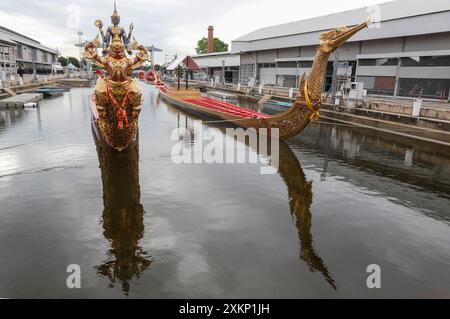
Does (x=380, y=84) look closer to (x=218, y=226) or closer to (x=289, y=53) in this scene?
(x=289, y=53)

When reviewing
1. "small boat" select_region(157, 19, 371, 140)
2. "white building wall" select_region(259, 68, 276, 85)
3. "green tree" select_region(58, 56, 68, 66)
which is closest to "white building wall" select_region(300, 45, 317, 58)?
"white building wall" select_region(259, 68, 276, 85)

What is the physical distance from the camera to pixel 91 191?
9.45 m

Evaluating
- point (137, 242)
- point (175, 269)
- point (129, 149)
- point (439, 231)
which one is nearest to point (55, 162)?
point (129, 149)

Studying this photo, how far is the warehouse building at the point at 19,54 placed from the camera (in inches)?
2111

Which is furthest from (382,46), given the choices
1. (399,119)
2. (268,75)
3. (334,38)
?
(334,38)

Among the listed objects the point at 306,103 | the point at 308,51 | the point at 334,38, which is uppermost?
the point at 308,51

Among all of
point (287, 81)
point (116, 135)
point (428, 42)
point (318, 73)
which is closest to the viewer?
point (116, 135)

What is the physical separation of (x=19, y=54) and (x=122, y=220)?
7497 cm

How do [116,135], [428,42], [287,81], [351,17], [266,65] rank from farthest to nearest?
1. [266,65]
2. [287,81]
3. [351,17]
4. [428,42]
5. [116,135]

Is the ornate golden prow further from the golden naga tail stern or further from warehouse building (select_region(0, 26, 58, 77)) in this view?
warehouse building (select_region(0, 26, 58, 77))

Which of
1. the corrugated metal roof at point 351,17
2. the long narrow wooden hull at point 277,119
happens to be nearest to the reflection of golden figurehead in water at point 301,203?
the long narrow wooden hull at point 277,119

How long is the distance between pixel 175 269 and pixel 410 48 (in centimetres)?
3262

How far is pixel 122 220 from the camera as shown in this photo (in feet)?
25.3
